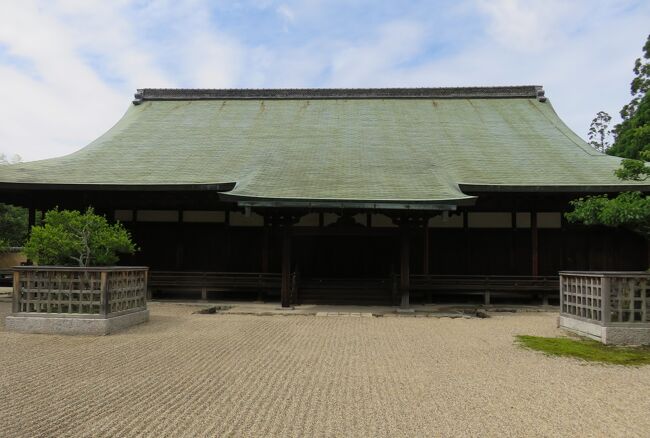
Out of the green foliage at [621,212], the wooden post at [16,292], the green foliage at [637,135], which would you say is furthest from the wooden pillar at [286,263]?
the green foliage at [637,135]

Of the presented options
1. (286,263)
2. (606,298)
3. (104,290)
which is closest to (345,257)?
(286,263)

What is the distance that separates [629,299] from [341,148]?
10846 millimetres

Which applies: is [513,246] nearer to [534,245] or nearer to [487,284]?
[534,245]

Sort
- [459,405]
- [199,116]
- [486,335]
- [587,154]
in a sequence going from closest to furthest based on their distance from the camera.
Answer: [459,405]
[486,335]
[587,154]
[199,116]

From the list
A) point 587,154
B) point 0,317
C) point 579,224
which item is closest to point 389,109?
point 587,154

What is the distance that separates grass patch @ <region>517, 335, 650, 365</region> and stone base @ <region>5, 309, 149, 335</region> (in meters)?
7.68

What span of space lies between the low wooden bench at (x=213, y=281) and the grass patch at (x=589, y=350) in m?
7.82

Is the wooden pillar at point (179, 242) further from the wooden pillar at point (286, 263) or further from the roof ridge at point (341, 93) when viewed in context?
the roof ridge at point (341, 93)

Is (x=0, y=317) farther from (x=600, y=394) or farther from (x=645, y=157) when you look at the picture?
(x=645, y=157)

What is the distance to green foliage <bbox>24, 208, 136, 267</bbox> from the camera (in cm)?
1001

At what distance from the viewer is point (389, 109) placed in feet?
70.3

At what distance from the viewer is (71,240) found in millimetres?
10156

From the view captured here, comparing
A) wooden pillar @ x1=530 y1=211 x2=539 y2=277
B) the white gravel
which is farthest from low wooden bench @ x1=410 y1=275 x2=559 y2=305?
the white gravel

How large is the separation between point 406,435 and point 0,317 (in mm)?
10655
